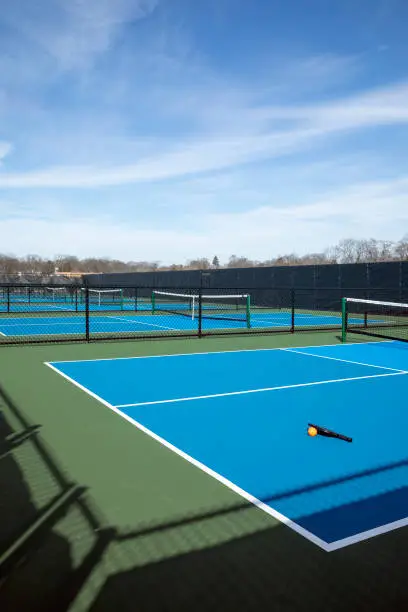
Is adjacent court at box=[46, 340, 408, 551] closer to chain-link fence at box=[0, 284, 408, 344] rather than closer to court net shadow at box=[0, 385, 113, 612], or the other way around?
court net shadow at box=[0, 385, 113, 612]

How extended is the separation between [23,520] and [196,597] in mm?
1555

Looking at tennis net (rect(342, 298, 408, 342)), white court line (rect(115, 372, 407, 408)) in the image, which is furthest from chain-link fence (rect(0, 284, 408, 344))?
white court line (rect(115, 372, 407, 408))

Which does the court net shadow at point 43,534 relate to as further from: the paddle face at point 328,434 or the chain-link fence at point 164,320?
the chain-link fence at point 164,320

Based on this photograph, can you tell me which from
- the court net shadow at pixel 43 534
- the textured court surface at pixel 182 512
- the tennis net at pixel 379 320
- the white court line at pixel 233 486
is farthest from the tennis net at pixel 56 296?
the court net shadow at pixel 43 534

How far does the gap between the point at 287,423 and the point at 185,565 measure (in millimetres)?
3354

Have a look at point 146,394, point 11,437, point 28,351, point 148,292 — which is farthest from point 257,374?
point 148,292

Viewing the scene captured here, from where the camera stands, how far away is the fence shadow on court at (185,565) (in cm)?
287

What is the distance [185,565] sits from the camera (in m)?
3.22

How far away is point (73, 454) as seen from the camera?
5234mm

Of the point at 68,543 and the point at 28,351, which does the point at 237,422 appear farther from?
the point at 28,351

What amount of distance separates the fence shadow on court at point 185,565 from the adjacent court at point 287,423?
0.26 m

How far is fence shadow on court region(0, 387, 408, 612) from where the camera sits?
9.41 ft

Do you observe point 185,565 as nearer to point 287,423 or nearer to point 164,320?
point 287,423

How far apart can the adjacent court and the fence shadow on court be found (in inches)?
10.1
